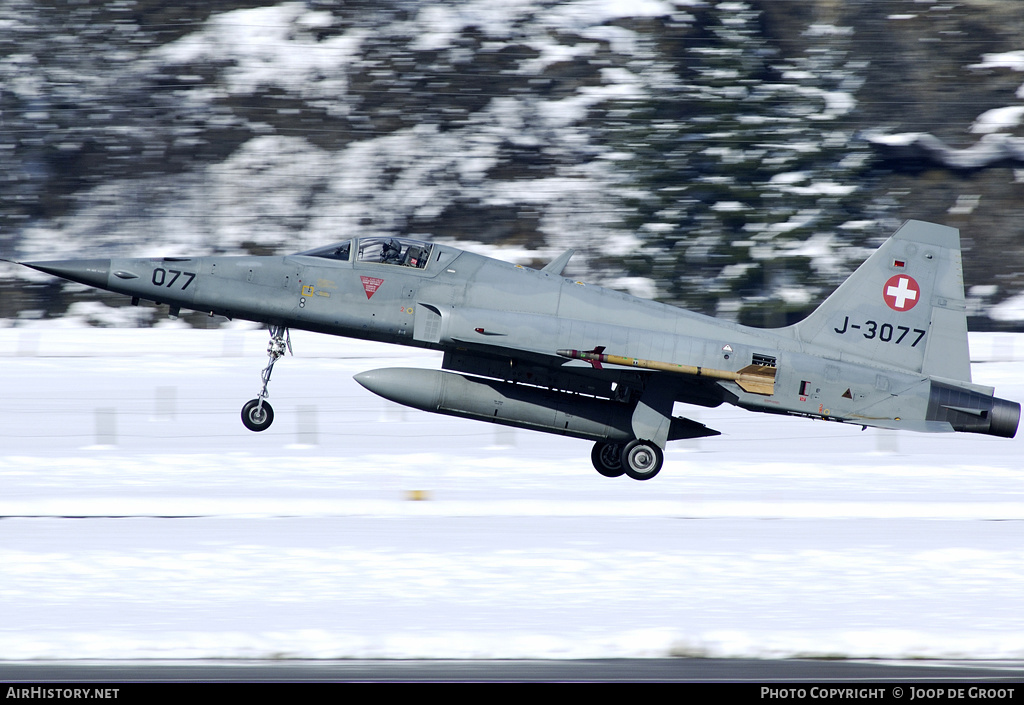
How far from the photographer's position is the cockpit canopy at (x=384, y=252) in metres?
13.5

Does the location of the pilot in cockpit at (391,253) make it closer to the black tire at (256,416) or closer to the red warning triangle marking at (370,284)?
the red warning triangle marking at (370,284)

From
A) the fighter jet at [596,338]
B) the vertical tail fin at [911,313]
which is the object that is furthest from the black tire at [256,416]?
the vertical tail fin at [911,313]

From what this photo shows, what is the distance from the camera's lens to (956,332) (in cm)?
1393

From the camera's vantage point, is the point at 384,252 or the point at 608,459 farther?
the point at 608,459

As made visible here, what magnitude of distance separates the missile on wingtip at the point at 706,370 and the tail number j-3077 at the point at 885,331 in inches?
55.9

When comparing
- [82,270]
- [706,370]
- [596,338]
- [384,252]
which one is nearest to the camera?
[82,270]

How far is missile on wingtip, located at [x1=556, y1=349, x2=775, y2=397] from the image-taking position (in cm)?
1307

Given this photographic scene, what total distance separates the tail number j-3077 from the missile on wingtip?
1420 millimetres

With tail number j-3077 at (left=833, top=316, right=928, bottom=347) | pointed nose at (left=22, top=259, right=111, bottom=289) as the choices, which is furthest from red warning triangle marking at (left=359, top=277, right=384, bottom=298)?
tail number j-3077 at (left=833, top=316, right=928, bottom=347)

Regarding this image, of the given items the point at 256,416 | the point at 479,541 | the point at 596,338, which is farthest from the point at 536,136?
the point at 479,541

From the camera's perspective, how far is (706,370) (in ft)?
43.5

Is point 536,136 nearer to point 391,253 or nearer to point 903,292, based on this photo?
point 903,292

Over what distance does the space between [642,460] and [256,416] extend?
502 cm
